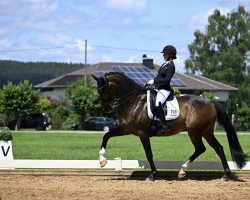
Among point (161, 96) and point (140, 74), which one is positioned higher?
point (140, 74)

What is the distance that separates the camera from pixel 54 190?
11102 millimetres

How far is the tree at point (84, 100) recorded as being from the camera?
6066 cm

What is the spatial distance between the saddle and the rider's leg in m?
0.10

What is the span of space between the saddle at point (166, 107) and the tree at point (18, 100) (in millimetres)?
44996

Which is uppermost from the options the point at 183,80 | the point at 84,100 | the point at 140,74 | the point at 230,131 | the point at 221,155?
the point at 140,74

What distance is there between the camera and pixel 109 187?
38.1 ft

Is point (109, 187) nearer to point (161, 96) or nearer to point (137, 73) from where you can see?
point (161, 96)

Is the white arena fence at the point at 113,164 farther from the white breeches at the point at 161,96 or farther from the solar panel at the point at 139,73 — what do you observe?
the solar panel at the point at 139,73

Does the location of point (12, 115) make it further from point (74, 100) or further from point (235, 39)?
point (235, 39)

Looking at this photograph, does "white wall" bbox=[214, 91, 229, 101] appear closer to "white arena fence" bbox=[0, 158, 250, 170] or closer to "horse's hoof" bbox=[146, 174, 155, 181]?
"white arena fence" bbox=[0, 158, 250, 170]

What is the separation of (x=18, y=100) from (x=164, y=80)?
46.2 metres

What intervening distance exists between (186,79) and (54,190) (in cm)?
6666

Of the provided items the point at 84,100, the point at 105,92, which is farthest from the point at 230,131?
the point at 84,100

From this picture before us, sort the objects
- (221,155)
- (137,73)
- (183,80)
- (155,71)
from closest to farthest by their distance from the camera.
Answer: (221,155)
(137,73)
(155,71)
(183,80)
